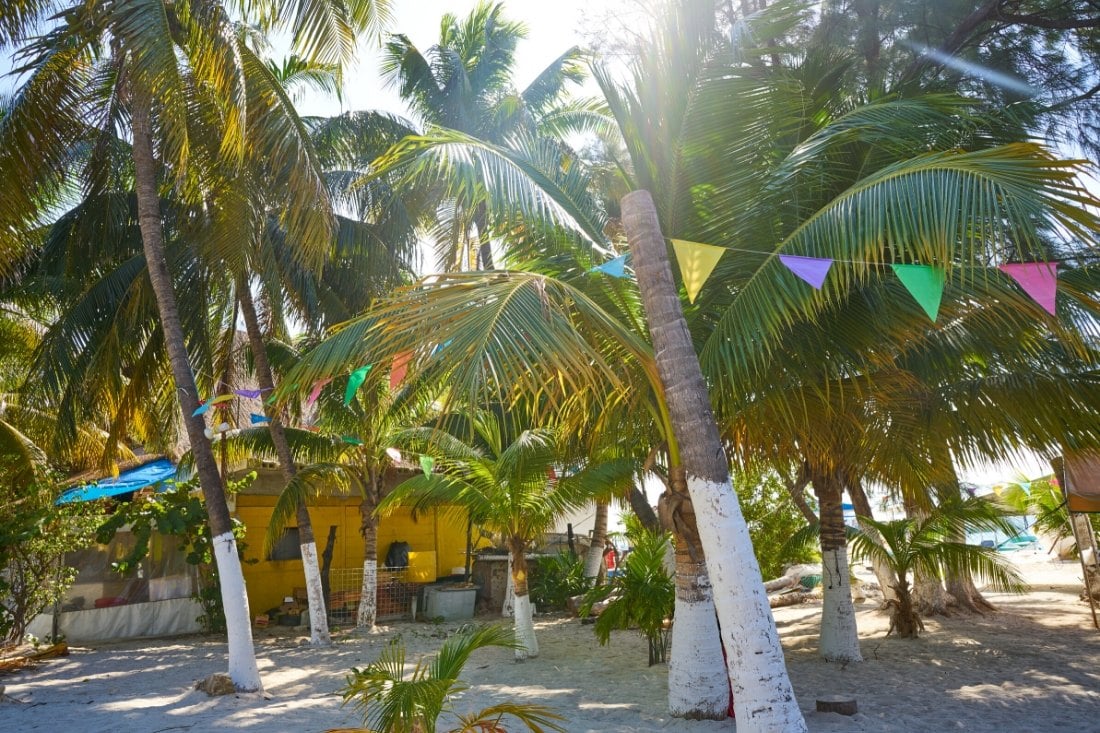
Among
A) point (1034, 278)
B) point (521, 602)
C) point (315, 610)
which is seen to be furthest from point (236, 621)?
point (1034, 278)

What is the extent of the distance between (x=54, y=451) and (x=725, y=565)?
1134 cm

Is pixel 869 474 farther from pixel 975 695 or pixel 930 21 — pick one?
pixel 930 21

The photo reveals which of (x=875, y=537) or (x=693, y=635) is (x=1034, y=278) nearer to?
(x=693, y=635)

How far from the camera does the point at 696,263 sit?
5.23m

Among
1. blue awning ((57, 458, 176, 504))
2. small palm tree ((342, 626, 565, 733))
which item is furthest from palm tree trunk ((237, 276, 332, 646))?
small palm tree ((342, 626, 565, 733))

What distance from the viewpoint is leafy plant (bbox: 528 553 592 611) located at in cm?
1606

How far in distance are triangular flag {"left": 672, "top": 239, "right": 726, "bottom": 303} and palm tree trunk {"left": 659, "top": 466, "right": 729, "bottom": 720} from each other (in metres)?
2.11

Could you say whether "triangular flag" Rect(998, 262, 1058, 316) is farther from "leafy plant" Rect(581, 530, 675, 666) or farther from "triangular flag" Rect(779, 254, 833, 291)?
"leafy plant" Rect(581, 530, 675, 666)

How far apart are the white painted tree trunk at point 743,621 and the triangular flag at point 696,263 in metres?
1.28

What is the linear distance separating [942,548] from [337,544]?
12.2 metres

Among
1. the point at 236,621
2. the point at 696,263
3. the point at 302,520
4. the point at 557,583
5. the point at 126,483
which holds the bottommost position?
the point at 557,583

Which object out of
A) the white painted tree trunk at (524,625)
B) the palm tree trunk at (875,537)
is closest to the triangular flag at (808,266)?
the palm tree trunk at (875,537)

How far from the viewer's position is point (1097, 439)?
764cm

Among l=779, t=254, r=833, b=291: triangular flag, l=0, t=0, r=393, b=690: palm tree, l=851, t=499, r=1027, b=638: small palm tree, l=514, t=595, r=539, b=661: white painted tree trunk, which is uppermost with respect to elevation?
l=0, t=0, r=393, b=690: palm tree
